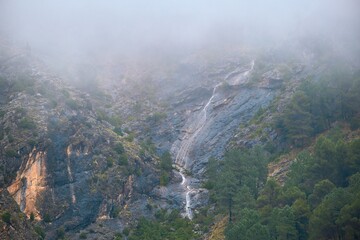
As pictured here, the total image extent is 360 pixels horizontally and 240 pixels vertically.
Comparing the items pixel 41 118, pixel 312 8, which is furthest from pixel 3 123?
pixel 312 8

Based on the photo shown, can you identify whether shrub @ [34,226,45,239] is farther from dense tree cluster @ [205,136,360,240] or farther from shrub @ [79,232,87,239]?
dense tree cluster @ [205,136,360,240]

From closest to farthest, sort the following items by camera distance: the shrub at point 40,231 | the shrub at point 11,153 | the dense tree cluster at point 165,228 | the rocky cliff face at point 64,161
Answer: the shrub at point 40,231, the dense tree cluster at point 165,228, the rocky cliff face at point 64,161, the shrub at point 11,153

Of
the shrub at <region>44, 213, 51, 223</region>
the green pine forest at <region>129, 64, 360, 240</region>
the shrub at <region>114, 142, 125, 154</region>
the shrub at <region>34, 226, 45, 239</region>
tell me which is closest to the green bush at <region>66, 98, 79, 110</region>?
the shrub at <region>114, 142, 125, 154</region>

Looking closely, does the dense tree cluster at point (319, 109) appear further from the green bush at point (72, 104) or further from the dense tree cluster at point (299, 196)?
the green bush at point (72, 104)

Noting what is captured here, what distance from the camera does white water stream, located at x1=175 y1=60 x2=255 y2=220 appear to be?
84875 mm

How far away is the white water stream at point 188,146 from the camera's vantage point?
278 feet

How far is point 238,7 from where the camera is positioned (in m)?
155

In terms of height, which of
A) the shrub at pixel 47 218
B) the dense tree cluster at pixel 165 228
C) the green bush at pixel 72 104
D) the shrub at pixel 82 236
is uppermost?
the green bush at pixel 72 104

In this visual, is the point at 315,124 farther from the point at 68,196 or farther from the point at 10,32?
the point at 10,32

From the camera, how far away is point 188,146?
9850 centimetres

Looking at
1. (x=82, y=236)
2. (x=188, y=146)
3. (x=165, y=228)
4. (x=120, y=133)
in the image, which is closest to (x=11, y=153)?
(x=82, y=236)

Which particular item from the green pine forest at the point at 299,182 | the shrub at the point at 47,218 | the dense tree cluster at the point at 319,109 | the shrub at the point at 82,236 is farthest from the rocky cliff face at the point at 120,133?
the dense tree cluster at the point at 319,109

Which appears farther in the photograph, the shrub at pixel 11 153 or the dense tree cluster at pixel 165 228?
the shrub at pixel 11 153

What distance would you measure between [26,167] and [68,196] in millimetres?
7903
